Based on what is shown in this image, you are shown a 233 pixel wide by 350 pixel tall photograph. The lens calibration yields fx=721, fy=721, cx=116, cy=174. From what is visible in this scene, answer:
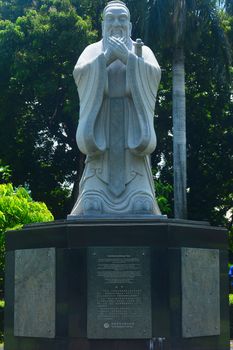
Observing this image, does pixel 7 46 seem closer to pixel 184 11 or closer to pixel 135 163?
pixel 184 11

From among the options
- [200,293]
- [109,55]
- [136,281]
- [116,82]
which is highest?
[109,55]

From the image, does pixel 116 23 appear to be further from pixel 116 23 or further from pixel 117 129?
pixel 117 129

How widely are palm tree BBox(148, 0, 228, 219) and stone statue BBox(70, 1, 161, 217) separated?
12.6 m

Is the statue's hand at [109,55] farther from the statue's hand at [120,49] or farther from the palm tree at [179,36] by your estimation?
the palm tree at [179,36]

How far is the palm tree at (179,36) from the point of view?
923 inches

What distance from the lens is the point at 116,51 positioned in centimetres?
1069

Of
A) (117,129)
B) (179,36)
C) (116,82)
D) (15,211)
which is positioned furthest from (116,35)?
(179,36)

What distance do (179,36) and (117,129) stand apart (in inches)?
562

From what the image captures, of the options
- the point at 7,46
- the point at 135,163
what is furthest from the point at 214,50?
the point at 135,163

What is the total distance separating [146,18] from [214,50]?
3077mm

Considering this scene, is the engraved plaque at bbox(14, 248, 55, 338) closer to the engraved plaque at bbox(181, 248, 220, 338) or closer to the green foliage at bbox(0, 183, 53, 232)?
the engraved plaque at bbox(181, 248, 220, 338)

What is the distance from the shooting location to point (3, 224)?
17.5 metres

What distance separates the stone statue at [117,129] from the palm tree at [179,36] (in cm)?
1260

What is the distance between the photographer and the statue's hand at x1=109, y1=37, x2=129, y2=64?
10.7m
